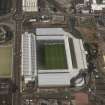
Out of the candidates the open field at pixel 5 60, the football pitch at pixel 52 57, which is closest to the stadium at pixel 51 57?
the football pitch at pixel 52 57

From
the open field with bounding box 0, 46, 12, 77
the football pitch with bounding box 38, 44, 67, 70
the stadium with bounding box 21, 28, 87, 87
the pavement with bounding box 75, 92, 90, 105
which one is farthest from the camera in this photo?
the football pitch with bounding box 38, 44, 67, 70

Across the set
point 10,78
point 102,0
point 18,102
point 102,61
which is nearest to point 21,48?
point 10,78

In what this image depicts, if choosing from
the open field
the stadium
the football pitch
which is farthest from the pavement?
the open field

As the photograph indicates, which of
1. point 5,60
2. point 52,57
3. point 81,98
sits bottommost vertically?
point 81,98

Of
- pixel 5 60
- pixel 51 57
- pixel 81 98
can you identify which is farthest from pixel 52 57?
pixel 81 98

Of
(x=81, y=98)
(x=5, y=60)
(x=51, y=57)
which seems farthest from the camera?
(x=51, y=57)

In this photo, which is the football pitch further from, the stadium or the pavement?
the pavement

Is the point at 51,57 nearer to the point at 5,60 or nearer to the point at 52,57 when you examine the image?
the point at 52,57

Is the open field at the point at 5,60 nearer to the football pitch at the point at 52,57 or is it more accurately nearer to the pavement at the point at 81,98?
the football pitch at the point at 52,57
